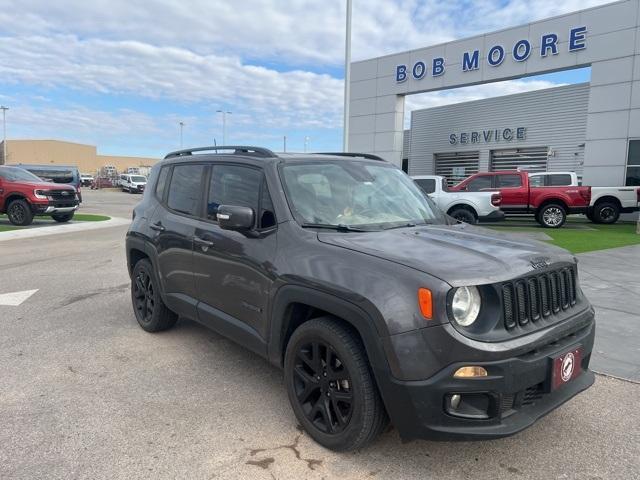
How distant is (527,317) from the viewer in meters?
2.77

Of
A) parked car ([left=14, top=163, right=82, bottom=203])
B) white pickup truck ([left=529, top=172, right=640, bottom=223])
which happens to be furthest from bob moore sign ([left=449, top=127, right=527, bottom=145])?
parked car ([left=14, top=163, right=82, bottom=203])

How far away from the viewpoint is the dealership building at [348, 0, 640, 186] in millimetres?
18312

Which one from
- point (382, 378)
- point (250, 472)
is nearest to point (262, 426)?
point (250, 472)

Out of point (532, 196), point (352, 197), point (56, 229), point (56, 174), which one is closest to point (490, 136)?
point (532, 196)

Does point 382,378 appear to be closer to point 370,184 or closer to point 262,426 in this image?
point 262,426

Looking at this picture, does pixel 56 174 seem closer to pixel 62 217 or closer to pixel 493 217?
pixel 62 217

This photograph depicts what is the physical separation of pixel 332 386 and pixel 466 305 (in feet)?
3.07

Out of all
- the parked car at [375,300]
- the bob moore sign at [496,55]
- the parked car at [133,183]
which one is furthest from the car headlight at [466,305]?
the parked car at [133,183]

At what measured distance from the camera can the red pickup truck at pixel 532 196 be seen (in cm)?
1623

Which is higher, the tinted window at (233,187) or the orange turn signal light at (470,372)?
the tinted window at (233,187)

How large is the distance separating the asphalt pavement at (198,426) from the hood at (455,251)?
113 centimetres

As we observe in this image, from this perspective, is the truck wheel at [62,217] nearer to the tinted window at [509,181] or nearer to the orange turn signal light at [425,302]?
the tinted window at [509,181]

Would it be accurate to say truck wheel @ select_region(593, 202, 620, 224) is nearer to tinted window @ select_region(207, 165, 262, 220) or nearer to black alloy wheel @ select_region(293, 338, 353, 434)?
tinted window @ select_region(207, 165, 262, 220)

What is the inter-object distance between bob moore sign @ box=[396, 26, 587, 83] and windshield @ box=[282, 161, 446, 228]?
18.6 meters
